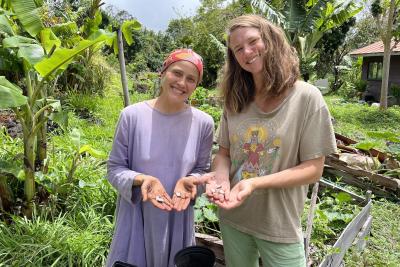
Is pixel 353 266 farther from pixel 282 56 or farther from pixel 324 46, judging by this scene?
pixel 324 46

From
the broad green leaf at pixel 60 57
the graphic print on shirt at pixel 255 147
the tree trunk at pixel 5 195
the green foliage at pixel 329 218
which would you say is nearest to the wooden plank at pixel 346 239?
the green foliage at pixel 329 218

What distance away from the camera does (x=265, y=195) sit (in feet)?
6.11

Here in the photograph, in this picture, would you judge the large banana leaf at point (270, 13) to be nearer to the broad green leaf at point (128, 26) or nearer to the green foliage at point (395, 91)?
the broad green leaf at point (128, 26)

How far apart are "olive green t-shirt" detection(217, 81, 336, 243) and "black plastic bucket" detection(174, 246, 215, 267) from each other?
22 cm

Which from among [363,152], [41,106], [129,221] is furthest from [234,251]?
[363,152]

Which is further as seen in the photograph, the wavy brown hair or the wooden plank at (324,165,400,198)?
the wooden plank at (324,165,400,198)

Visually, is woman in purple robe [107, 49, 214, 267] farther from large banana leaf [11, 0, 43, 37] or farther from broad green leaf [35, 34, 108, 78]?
large banana leaf [11, 0, 43, 37]

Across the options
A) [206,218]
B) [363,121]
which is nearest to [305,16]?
[363,121]

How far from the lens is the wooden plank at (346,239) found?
3006mm

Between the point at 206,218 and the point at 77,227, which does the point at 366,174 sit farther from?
the point at 77,227

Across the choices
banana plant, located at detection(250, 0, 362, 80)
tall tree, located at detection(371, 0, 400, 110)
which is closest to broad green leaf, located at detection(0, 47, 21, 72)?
banana plant, located at detection(250, 0, 362, 80)

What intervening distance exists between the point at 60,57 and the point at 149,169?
1.38 m

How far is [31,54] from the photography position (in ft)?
9.52

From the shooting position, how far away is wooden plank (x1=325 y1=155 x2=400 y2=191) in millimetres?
5164
